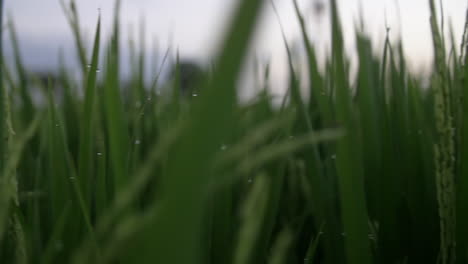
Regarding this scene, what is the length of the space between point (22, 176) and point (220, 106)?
46 centimetres

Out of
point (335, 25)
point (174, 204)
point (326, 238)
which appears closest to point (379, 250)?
point (326, 238)

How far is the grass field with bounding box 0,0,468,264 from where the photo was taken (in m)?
0.13

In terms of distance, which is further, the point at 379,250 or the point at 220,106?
the point at 379,250

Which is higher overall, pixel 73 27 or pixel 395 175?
pixel 73 27

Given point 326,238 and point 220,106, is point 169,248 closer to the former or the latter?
point 220,106

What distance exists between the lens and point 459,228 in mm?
365

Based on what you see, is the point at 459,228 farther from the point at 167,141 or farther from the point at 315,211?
the point at 167,141

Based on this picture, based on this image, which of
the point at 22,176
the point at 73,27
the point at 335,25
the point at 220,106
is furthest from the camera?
the point at 22,176

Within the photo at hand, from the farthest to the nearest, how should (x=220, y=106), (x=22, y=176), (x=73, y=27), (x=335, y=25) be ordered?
(x=22, y=176)
(x=73, y=27)
(x=335, y=25)
(x=220, y=106)

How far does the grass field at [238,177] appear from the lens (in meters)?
0.13

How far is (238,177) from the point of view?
0.39 m

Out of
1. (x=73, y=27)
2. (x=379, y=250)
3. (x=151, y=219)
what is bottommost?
(x=379, y=250)

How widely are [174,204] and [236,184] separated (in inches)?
14.7

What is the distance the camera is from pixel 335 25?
0.28 m
